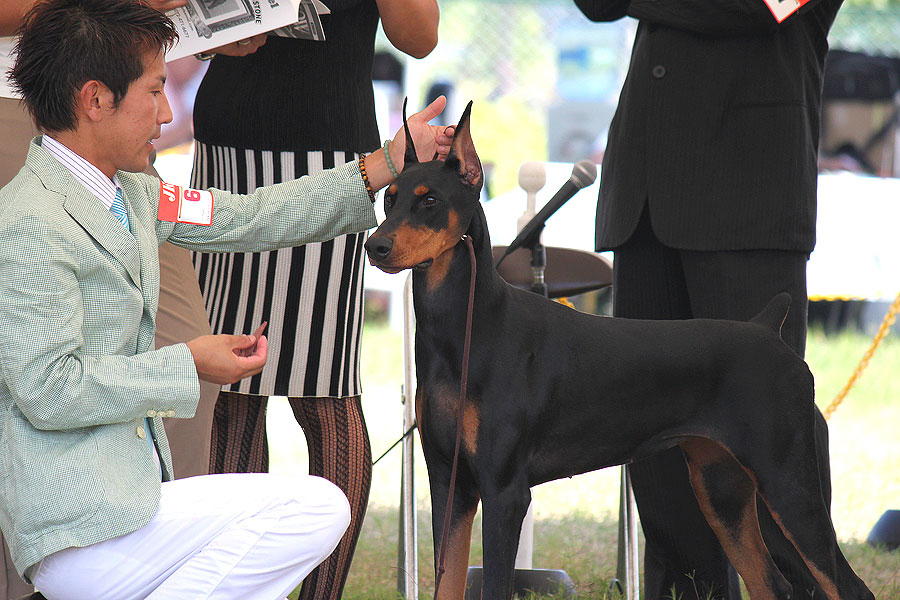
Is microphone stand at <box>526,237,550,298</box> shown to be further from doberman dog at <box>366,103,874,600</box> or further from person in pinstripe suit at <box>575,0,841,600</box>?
doberman dog at <box>366,103,874,600</box>

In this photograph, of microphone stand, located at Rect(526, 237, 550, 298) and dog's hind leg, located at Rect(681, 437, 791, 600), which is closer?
dog's hind leg, located at Rect(681, 437, 791, 600)

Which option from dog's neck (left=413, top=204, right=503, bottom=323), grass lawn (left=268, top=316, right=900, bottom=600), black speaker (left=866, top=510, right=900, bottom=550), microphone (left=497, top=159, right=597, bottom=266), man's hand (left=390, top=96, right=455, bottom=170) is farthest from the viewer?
black speaker (left=866, top=510, right=900, bottom=550)

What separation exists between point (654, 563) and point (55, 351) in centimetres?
164

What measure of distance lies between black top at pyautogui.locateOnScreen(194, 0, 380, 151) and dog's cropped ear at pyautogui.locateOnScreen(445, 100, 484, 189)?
65cm

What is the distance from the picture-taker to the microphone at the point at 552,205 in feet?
8.90

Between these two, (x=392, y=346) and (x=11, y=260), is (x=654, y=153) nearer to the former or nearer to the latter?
(x=11, y=260)

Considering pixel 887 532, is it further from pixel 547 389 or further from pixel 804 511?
pixel 547 389

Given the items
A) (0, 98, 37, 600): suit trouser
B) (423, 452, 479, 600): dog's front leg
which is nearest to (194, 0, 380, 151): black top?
(0, 98, 37, 600): suit trouser

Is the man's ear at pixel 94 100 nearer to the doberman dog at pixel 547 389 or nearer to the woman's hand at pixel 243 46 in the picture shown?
the doberman dog at pixel 547 389

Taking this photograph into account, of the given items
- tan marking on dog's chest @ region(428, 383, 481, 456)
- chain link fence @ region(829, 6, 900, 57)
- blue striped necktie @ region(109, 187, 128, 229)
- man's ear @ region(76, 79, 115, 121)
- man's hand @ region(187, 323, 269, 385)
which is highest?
chain link fence @ region(829, 6, 900, 57)

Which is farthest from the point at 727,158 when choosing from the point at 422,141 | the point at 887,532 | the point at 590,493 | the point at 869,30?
the point at 869,30

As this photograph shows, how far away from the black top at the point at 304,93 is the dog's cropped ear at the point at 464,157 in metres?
0.65

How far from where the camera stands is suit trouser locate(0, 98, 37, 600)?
2322 mm

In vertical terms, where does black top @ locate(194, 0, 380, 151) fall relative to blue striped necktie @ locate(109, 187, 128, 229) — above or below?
above
